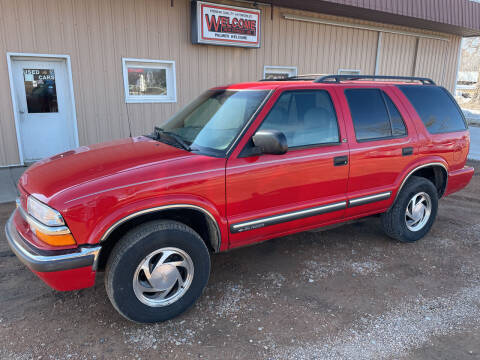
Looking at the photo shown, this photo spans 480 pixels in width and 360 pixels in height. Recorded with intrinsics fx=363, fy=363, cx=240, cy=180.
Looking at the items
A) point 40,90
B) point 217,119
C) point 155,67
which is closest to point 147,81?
point 155,67

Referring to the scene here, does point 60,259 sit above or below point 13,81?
below

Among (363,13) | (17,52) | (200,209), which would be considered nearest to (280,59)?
(363,13)

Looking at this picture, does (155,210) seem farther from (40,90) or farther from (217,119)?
(40,90)

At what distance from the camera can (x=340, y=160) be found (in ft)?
11.5

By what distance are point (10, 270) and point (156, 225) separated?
198 centimetres

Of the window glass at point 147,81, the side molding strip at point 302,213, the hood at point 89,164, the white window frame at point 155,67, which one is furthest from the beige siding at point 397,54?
the hood at point 89,164

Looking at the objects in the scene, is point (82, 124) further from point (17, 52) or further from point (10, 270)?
point (10, 270)

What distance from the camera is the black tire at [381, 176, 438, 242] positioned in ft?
13.6

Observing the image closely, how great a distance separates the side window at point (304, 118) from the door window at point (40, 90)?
19.9 ft

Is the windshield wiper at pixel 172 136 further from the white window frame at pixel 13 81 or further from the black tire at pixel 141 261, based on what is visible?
the white window frame at pixel 13 81

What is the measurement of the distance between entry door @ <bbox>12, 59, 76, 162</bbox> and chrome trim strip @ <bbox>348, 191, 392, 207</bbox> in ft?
20.7

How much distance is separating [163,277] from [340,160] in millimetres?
1958

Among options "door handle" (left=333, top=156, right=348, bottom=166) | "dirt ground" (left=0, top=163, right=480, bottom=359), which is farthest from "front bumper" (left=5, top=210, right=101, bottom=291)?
"door handle" (left=333, top=156, right=348, bottom=166)

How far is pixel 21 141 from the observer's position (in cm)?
732
